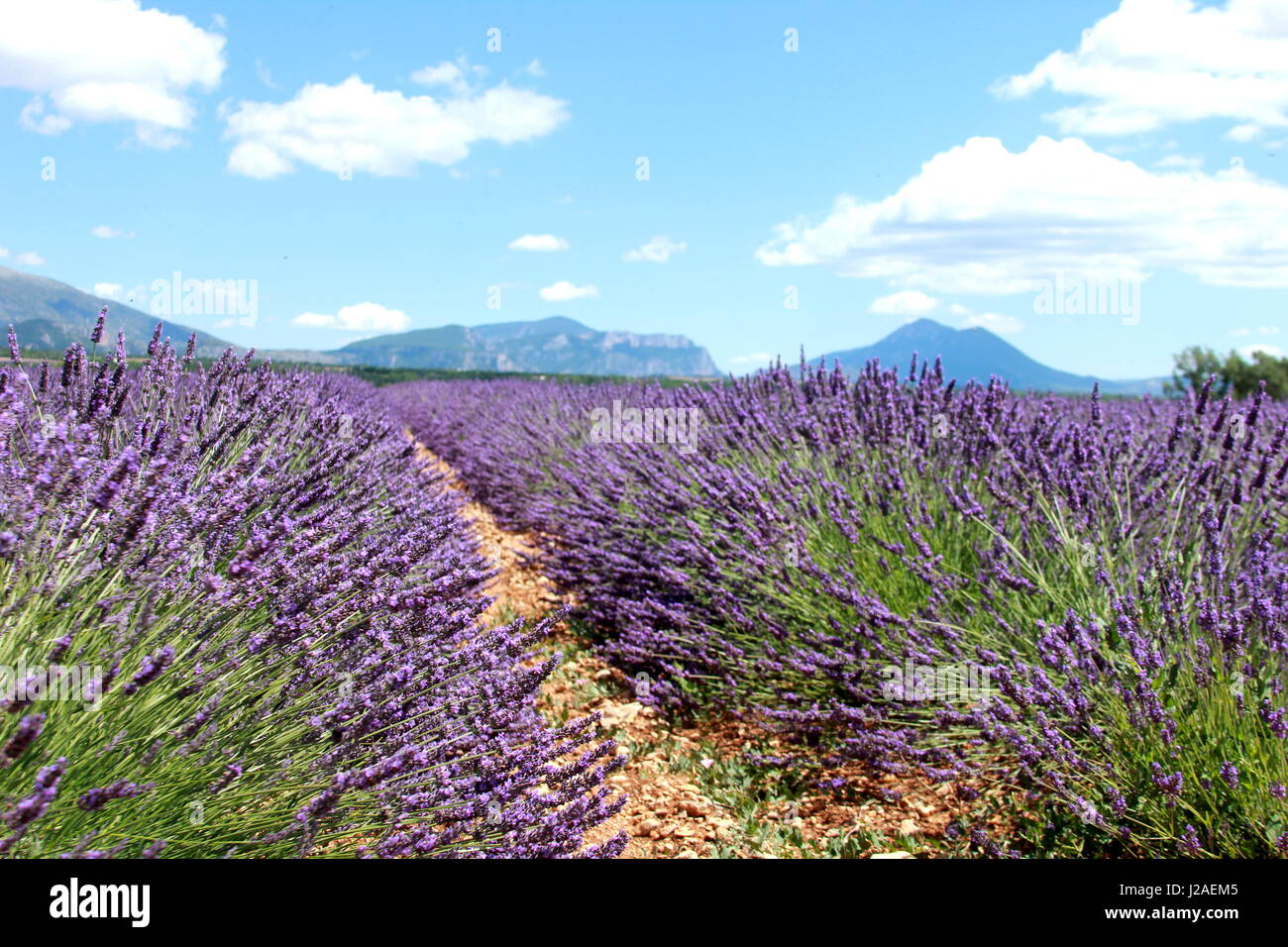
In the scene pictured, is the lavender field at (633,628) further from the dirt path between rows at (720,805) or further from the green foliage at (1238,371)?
→ the green foliage at (1238,371)

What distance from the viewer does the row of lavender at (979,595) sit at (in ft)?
6.31

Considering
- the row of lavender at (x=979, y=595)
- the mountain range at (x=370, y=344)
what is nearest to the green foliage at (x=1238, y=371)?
the mountain range at (x=370, y=344)

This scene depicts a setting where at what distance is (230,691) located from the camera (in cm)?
156

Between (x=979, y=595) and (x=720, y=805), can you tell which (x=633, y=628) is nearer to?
(x=720, y=805)

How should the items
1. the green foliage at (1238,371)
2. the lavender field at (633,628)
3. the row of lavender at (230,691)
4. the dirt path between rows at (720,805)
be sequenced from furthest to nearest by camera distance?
the green foliage at (1238,371) < the dirt path between rows at (720,805) < the lavender field at (633,628) < the row of lavender at (230,691)

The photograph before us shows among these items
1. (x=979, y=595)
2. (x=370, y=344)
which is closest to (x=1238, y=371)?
(x=979, y=595)

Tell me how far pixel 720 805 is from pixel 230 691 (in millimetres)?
1522

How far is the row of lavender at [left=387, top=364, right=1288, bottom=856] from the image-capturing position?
1925 millimetres

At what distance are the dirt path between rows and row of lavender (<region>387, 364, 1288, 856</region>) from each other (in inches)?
5.0

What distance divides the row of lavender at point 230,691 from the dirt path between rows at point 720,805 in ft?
1.07

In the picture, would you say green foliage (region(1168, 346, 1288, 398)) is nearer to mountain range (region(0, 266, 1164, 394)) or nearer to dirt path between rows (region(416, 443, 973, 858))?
mountain range (region(0, 266, 1164, 394))

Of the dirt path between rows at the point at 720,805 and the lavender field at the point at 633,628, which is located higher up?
the lavender field at the point at 633,628
